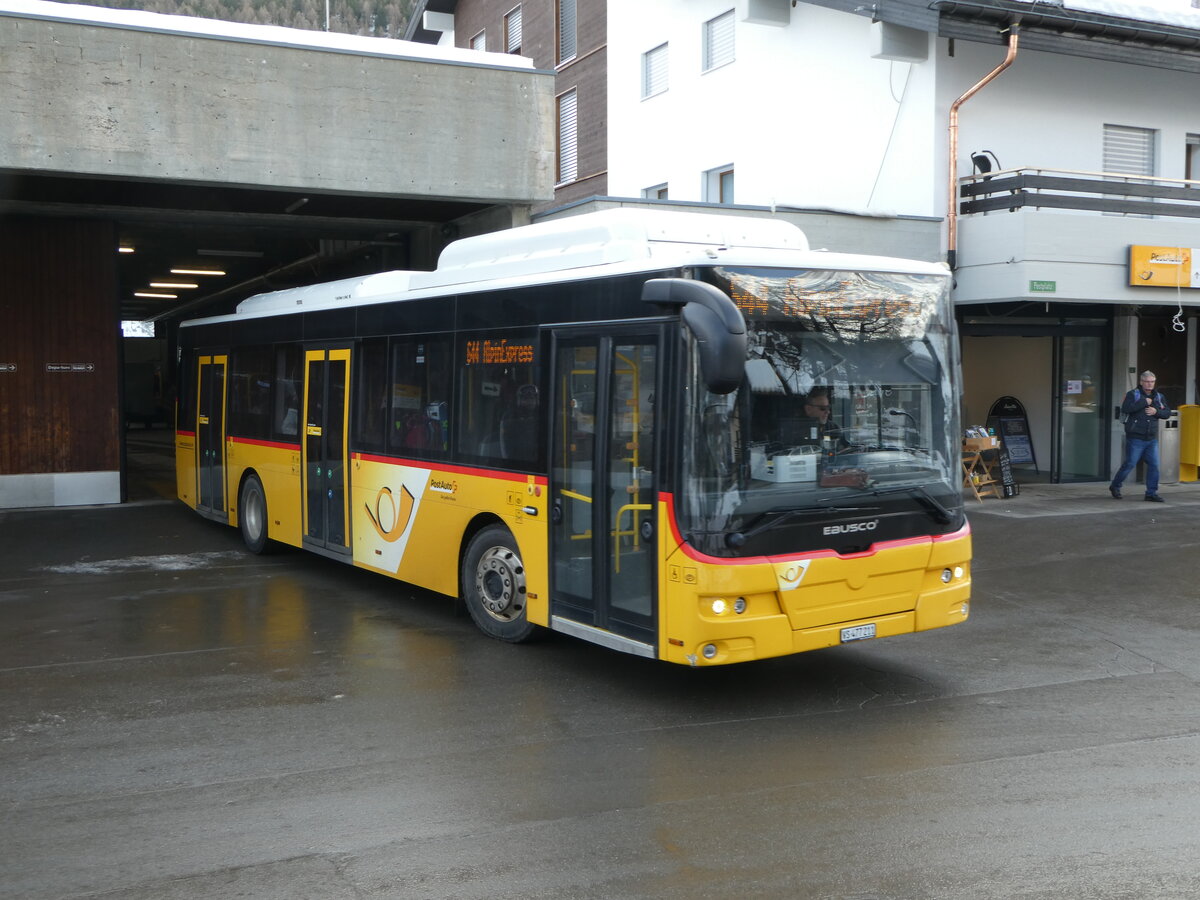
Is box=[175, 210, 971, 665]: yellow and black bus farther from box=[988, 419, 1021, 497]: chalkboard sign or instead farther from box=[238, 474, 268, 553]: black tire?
box=[988, 419, 1021, 497]: chalkboard sign

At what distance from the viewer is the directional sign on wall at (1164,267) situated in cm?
1628

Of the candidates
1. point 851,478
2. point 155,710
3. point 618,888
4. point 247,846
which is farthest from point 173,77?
point 618,888

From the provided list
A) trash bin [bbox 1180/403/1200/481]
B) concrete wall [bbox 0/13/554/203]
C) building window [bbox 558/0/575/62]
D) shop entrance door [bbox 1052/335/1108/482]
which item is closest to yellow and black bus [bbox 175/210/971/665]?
concrete wall [bbox 0/13/554/203]

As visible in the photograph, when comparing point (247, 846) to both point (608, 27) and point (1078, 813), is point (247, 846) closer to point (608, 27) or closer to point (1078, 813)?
point (1078, 813)

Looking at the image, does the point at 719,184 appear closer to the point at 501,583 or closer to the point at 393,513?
the point at 393,513

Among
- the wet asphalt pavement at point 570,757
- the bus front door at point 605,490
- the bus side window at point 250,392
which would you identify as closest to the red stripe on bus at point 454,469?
the bus front door at point 605,490

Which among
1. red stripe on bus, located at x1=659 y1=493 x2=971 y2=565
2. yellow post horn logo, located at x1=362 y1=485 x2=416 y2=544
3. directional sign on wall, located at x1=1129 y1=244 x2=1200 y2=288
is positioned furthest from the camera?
directional sign on wall, located at x1=1129 y1=244 x2=1200 y2=288

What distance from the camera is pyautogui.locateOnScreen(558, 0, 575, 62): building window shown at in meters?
27.6

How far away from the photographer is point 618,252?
24.5 feet

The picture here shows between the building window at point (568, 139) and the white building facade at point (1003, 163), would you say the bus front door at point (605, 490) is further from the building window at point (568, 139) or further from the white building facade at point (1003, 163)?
the building window at point (568, 139)

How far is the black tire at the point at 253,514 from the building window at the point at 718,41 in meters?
12.7

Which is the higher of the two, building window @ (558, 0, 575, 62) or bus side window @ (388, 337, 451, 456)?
building window @ (558, 0, 575, 62)

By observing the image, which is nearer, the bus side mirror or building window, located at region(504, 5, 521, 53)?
the bus side mirror

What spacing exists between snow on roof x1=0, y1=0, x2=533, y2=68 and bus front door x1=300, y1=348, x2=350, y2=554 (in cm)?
419
